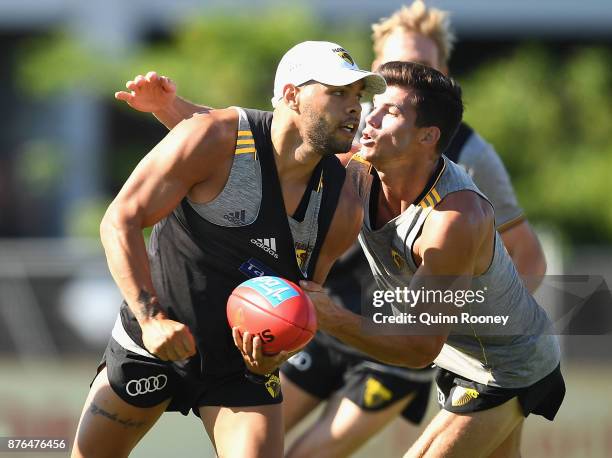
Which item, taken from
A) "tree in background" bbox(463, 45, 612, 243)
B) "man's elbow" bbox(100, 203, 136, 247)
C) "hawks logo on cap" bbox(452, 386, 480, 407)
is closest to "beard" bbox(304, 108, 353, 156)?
"man's elbow" bbox(100, 203, 136, 247)

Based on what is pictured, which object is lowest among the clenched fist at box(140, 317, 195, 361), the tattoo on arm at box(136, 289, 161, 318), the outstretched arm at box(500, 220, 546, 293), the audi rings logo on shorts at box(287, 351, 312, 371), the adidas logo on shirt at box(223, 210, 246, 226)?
the audi rings logo on shorts at box(287, 351, 312, 371)

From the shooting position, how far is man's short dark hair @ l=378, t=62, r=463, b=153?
591 centimetres

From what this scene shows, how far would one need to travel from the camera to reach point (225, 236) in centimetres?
551

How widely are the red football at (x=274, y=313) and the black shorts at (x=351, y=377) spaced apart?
244cm

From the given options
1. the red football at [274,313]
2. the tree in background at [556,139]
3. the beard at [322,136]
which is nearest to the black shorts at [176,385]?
the red football at [274,313]

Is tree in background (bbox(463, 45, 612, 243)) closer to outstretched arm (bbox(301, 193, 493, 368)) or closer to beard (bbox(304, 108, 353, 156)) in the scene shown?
outstretched arm (bbox(301, 193, 493, 368))

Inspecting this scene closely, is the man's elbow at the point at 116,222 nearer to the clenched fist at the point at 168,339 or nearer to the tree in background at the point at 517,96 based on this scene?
the clenched fist at the point at 168,339

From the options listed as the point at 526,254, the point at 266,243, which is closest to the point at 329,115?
the point at 266,243

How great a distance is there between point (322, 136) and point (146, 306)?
3.62ft

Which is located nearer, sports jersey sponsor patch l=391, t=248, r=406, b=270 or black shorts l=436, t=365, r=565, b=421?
sports jersey sponsor patch l=391, t=248, r=406, b=270

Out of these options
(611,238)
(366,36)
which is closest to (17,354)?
(366,36)

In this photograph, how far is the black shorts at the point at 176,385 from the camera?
219 inches
